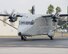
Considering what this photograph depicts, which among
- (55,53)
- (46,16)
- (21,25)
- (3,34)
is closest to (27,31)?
(21,25)

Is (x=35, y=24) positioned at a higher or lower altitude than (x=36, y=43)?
higher

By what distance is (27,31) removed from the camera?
3847 cm

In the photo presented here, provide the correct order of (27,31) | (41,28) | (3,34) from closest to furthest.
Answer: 1. (27,31)
2. (41,28)
3. (3,34)

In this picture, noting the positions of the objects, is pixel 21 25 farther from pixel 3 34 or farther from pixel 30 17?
pixel 3 34

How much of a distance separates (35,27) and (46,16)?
109 inches

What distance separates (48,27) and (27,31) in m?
4.54

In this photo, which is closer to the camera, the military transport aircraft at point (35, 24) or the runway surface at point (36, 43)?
the runway surface at point (36, 43)

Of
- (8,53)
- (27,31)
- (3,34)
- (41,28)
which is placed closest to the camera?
(8,53)

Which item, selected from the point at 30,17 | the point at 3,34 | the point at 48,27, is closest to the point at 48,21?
the point at 48,27

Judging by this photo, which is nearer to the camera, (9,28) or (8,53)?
(8,53)

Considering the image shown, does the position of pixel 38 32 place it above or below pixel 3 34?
above

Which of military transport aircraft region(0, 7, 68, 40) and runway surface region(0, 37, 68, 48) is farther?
military transport aircraft region(0, 7, 68, 40)

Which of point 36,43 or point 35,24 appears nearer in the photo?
point 36,43

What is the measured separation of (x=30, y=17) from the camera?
3962 cm
